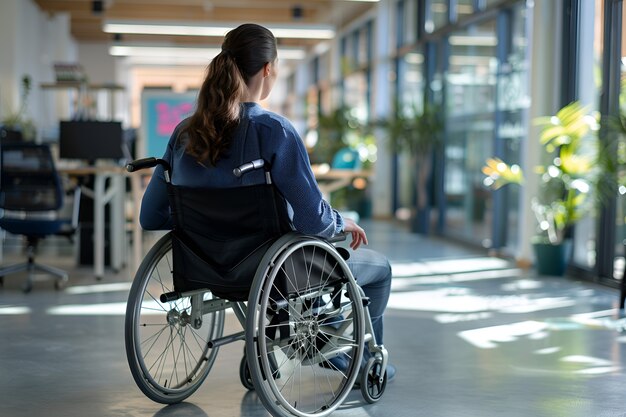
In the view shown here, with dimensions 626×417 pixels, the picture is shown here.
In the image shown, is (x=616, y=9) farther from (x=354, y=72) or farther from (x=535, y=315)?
(x=354, y=72)

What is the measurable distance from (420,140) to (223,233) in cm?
739

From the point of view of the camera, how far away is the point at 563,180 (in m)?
6.37

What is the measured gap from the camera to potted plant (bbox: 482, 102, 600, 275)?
20.6 ft

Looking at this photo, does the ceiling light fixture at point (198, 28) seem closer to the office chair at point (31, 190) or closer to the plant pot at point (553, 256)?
the plant pot at point (553, 256)

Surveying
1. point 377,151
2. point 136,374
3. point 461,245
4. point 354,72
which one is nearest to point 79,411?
point 136,374

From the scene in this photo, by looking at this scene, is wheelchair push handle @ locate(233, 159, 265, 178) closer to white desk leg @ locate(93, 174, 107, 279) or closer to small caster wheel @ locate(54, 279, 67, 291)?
small caster wheel @ locate(54, 279, 67, 291)

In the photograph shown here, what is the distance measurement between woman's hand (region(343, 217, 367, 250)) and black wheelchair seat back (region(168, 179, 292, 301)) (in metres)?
0.25

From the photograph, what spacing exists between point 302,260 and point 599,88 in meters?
4.34

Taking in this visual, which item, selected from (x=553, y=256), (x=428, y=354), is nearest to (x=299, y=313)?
(x=428, y=354)

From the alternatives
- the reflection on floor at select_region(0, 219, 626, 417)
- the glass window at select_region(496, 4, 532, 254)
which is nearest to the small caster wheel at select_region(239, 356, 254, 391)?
the reflection on floor at select_region(0, 219, 626, 417)

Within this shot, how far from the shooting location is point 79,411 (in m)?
2.99

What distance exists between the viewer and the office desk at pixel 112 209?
6230 millimetres

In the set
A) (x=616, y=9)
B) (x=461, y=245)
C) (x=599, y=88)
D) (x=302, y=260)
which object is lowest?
(x=461, y=245)

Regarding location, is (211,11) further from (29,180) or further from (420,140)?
(29,180)
